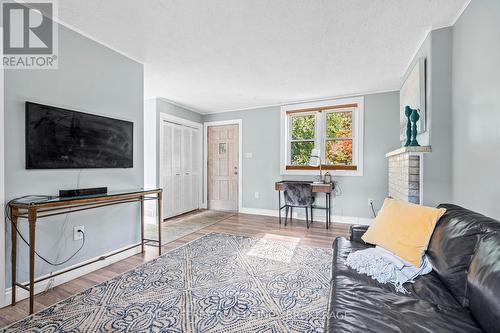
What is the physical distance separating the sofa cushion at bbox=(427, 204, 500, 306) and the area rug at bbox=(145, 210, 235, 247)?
2.99m

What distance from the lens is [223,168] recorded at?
564 cm

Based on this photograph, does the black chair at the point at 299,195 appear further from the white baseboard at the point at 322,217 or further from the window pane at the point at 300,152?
the window pane at the point at 300,152

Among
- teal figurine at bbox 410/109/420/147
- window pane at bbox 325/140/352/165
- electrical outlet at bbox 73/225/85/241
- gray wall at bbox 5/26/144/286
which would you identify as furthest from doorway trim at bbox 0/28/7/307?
window pane at bbox 325/140/352/165

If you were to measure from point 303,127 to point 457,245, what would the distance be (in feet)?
12.0

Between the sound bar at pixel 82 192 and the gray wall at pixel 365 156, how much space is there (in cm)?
318

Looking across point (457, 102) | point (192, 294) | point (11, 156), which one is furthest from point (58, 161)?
point (457, 102)

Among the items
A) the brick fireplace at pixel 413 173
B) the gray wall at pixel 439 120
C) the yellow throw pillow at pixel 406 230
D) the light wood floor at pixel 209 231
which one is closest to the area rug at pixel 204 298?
the light wood floor at pixel 209 231

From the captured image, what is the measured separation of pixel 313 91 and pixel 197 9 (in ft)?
8.54

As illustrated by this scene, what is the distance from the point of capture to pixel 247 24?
2.22 meters

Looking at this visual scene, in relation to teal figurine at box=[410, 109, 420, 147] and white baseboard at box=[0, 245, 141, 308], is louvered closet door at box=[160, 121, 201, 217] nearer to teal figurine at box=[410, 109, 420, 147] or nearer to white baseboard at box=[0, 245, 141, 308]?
white baseboard at box=[0, 245, 141, 308]

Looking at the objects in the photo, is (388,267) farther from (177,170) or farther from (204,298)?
(177,170)

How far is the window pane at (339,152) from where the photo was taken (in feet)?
14.5

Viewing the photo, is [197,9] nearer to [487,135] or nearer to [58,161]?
[58,161]

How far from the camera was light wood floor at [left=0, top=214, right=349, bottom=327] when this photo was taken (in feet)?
6.11
